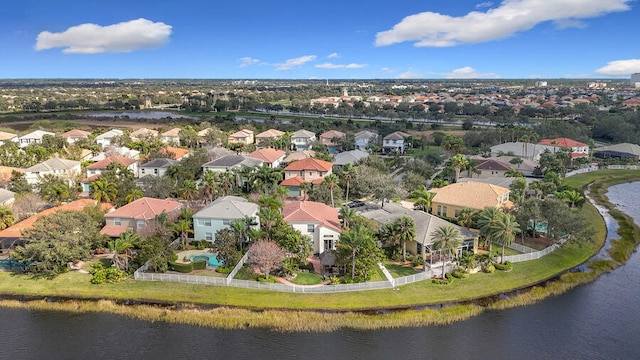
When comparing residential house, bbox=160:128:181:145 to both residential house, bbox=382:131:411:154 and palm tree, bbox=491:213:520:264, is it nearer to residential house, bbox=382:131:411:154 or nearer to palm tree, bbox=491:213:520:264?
residential house, bbox=382:131:411:154

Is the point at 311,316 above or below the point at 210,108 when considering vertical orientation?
below

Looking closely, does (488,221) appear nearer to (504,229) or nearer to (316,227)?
(504,229)

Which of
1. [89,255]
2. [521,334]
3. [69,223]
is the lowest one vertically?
[521,334]

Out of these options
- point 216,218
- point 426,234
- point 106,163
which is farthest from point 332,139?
point 426,234

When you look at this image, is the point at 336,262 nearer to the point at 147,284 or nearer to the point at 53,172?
the point at 147,284

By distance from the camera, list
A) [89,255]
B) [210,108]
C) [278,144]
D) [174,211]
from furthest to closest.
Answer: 1. [210,108]
2. [278,144]
3. [174,211]
4. [89,255]

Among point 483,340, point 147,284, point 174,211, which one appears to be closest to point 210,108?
point 174,211
